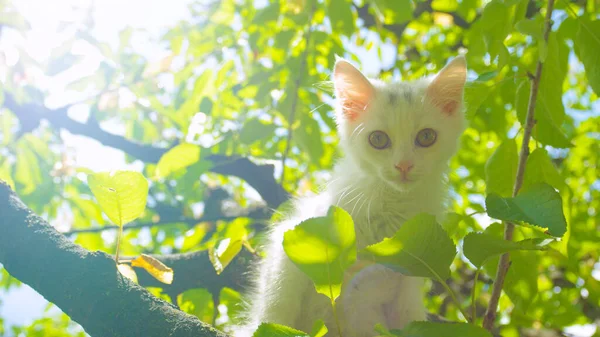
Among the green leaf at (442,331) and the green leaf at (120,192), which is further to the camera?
the green leaf at (120,192)

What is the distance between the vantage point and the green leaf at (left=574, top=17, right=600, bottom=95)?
1.47 meters

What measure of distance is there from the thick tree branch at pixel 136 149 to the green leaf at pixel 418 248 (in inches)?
88.4

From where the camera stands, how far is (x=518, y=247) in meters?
0.96

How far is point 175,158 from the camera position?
2.11 metres

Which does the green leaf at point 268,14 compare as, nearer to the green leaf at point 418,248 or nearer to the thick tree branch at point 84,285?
the thick tree branch at point 84,285

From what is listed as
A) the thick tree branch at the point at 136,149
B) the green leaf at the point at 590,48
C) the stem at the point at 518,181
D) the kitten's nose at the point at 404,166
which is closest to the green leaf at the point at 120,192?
the kitten's nose at the point at 404,166

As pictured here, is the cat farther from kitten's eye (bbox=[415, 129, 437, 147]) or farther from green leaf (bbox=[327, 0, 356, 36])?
green leaf (bbox=[327, 0, 356, 36])

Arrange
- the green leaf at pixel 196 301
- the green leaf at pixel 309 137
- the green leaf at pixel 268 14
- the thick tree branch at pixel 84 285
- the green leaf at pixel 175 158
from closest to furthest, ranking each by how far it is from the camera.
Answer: the thick tree branch at pixel 84 285 → the green leaf at pixel 175 158 → the green leaf at pixel 196 301 → the green leaf at pixel 268 14 → the green leaf at pixel 309 137

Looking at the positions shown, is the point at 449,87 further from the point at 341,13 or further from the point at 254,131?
the point at 254,131

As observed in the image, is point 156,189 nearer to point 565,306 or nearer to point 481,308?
point 481,308

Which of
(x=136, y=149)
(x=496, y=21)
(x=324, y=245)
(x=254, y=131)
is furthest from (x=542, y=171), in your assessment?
(x=136, y=149)

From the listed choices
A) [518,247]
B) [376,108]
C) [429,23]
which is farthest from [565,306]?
[429,23]

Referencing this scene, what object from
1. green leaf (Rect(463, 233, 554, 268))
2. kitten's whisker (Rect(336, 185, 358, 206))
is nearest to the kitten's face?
kitten's whisker (Rect(336, 185, 358, 206))

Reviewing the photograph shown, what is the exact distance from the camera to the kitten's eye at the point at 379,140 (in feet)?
6.44
